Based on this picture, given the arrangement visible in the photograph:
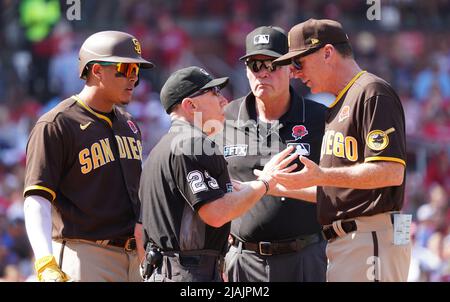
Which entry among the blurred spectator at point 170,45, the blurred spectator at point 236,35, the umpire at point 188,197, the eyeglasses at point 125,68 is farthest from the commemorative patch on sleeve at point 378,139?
the blurred spectator at point 236,35

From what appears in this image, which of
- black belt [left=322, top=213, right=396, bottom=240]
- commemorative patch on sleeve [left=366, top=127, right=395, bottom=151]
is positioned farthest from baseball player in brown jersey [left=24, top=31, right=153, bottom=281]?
commemorative patch on sleeve [left=366, top=127, right=395, bottom=151]

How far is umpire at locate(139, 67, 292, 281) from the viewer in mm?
5270

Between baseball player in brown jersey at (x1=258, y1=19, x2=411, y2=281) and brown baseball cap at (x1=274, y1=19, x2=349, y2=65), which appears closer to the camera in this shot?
baseball player in brown jersey at (x1=258, y1=19, x2=411, y2=281)

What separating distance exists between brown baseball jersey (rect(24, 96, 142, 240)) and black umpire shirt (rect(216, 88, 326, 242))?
0.95m

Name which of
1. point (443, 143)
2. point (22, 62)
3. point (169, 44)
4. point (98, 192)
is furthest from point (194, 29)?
point (98, 192)

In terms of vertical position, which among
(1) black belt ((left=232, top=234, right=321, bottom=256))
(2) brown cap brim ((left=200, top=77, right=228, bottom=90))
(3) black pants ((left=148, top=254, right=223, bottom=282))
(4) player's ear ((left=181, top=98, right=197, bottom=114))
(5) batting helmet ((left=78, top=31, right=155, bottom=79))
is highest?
(5) batting helmet ((left=78, top=31, right=155, bottom=79))

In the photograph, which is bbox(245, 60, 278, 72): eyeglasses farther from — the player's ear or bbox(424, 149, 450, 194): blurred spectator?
bbox(424, 149, 450, 194): blurred spectator

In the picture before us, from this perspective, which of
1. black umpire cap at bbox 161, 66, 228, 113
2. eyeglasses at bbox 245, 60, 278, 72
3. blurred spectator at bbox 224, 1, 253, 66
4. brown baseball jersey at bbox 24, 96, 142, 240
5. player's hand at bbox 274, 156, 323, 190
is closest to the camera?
player's hand at bbox 274, 156, 323, 190

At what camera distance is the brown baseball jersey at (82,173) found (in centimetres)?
565

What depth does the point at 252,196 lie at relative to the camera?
5.42m

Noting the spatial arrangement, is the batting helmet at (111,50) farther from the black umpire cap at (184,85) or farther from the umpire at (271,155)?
the umpire at (271,155)

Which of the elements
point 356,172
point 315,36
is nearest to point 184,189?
point 356,172
